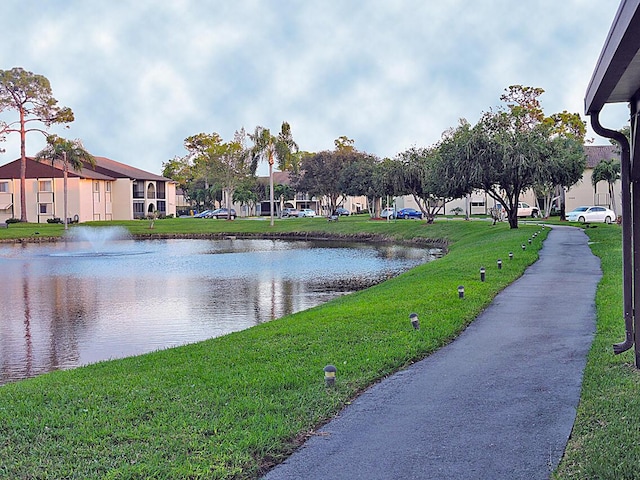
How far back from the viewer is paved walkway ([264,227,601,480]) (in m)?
5.88

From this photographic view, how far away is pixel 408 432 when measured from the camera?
22.1 feet

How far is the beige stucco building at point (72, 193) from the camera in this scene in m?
83.0

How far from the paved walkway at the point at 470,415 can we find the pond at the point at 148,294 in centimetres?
716

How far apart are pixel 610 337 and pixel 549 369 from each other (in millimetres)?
1934

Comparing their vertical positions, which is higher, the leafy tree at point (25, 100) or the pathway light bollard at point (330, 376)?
the leafy tree at point (25, 100)

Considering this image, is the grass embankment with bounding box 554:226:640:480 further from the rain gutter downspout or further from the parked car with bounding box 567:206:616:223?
the parked car with bounding box 567:206:616:223

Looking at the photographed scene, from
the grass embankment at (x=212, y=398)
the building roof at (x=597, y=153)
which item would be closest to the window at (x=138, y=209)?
the building roof at (x=597, y=153)

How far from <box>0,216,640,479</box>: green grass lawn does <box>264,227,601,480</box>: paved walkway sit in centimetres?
24

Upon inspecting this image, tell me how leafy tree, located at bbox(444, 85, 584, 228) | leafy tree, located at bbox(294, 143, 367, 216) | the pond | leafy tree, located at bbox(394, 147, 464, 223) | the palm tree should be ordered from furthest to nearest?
leafy tree, located at bbox(294, 143, 367, 216), the palm tree, leafy tree, located at bbox(394, 147, 464, 223), leafy tree, located at bbox(444, 85, 584, 228), the pond

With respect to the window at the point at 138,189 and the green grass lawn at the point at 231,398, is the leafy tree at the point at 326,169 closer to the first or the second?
the window at the point at 138,189

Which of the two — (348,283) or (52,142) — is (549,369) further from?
(52,142)

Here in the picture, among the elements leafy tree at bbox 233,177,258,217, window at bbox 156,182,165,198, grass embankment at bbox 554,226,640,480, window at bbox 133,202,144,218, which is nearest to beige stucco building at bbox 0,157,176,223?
window at bbox 133,202,144,218

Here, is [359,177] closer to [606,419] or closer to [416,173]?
[416,173]

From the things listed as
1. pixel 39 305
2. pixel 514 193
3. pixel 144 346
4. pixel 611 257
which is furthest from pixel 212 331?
pixel 514 193
